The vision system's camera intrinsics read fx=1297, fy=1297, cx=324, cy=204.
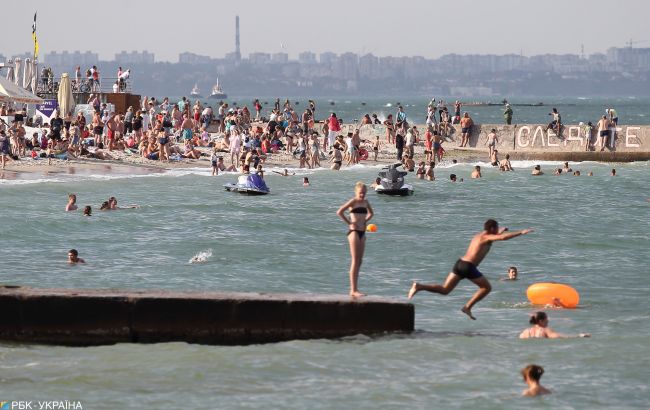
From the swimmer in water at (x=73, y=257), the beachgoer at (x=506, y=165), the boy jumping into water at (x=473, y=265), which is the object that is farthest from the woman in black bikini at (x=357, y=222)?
the beachgoer at (x=506, y=165)

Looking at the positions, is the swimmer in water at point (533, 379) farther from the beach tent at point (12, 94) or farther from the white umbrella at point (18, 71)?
the white umbrella at point (18, 71)

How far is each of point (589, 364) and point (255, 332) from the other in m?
4.24

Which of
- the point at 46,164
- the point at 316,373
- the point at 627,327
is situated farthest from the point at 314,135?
the point at 316,373

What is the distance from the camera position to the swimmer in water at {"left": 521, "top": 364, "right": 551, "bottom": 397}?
47.9ft

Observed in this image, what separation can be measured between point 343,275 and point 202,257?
11.5 feet

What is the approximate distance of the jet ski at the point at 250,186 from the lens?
39.2m

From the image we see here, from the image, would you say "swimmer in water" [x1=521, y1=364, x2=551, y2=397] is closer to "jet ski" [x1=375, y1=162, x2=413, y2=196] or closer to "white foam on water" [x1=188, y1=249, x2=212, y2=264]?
"white foam on water" [x1=188, y1=249, x2=212, y2=264]

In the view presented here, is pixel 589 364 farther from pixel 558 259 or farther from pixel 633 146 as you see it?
pixel 633 146

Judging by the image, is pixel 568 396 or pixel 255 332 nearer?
pixel 568 396

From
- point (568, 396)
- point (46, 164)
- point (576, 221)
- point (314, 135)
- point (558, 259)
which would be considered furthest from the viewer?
point (314, 135)

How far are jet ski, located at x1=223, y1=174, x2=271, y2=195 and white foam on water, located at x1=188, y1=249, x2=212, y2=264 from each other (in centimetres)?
1165

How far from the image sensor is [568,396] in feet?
48.6

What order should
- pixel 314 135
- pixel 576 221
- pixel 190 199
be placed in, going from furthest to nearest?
1. pixel 314 135
2. pixel 190 199
3. pixel 576 221

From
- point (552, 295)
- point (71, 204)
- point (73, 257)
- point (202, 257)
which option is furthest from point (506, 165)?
point (552, 295)
